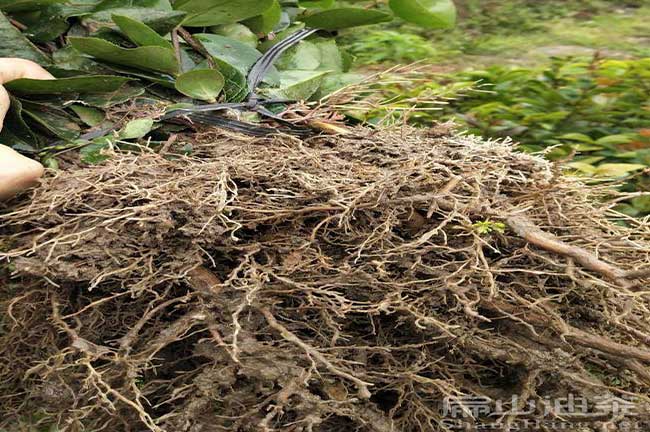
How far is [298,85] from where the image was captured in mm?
1850

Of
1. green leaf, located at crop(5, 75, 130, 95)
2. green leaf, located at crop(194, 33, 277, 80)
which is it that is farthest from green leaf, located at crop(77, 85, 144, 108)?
green leaf, located at crop(194, 33, 277, 80)

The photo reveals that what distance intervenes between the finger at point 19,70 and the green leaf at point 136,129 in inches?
9.3

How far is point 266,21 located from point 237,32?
0.37ft

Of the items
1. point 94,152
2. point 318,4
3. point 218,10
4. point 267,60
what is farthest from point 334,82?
point 94,152

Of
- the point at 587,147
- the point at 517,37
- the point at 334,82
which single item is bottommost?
the point at 517,37

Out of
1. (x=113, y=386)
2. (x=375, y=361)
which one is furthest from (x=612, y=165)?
(x=113, y=386)

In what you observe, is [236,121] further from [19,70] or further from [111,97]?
[19,70]

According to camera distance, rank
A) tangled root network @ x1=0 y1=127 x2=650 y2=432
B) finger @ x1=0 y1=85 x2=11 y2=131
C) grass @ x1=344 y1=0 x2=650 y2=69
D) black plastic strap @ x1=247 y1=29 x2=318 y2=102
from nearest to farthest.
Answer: tangled root network @ x1=0 y1=127 x2=650 y2=432
finger @ x1=0 y1=85 x2=11 y2=131
black plastic strap @ x1=247 y1=29 x2=318 y2=102
grass @ x1=344 y1=0 x2=650 y2=69

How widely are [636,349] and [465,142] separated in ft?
1.76

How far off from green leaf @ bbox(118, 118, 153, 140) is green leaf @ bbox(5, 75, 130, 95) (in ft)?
0.42

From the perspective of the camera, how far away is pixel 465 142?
4.98ft

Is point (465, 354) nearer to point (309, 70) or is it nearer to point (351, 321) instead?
point (351, 321)

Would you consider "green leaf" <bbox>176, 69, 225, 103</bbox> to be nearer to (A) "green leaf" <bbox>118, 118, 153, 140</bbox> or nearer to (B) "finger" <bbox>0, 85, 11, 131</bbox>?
(A) "green leaf" <bbox>118, 118, 153, 140</bbox>

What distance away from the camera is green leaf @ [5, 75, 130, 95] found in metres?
1.55
